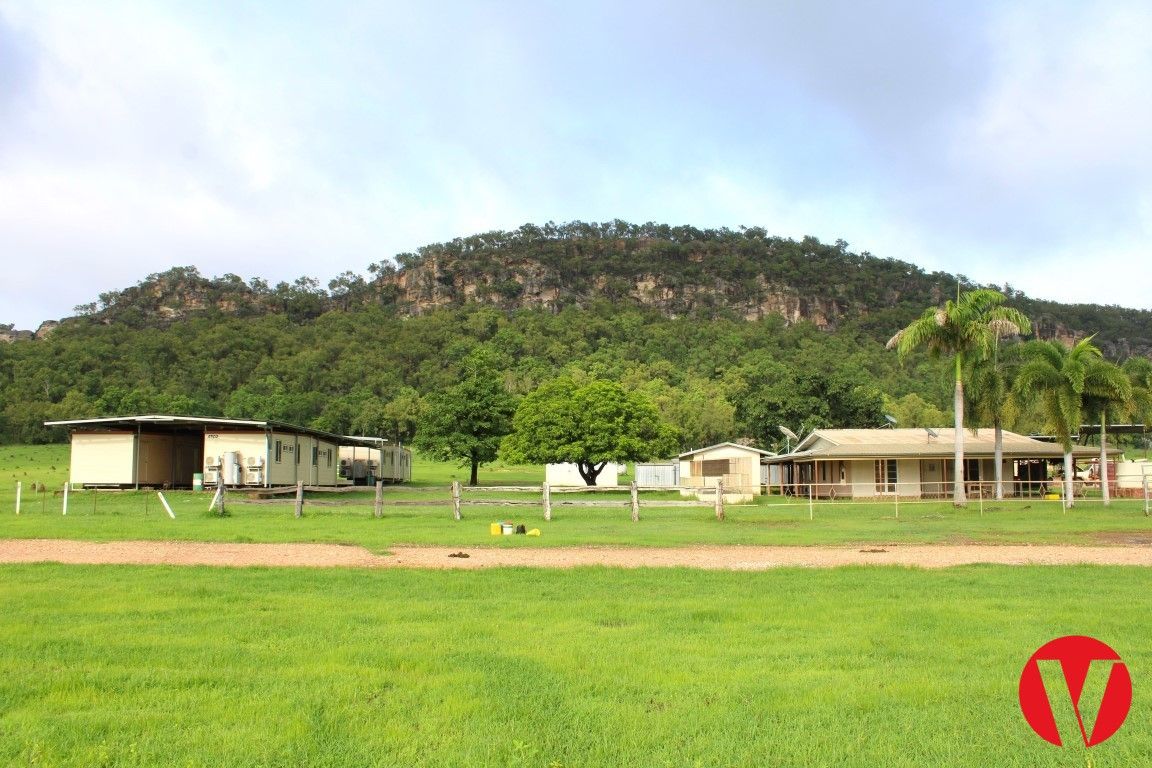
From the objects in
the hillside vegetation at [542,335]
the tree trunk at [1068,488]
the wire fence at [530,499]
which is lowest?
the wire fence at [530,499]

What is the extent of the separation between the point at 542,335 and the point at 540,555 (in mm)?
100431

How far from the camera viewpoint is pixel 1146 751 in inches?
203

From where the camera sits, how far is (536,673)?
6684 mm

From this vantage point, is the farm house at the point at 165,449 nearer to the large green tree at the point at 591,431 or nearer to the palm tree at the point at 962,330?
the large green tree at the point at 591,431

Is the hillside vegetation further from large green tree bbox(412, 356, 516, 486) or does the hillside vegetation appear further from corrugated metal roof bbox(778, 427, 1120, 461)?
large green tree bbox(412, 356, 516, 486)

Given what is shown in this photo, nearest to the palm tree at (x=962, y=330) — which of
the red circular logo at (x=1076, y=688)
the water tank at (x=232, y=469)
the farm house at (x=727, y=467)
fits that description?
the farm house at (x=727, y=467)

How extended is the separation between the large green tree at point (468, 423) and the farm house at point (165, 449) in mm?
12114

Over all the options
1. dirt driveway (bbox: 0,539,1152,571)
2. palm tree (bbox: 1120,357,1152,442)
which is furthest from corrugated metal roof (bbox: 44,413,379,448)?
palm tree (bbox: 1120,357,1152,442)

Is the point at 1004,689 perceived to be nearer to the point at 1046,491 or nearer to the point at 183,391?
the point at 1046,491

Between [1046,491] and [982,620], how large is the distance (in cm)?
3792

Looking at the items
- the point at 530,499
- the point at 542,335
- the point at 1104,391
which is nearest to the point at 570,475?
the point at 530,499

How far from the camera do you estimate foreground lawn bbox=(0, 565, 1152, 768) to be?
→ 513 cm

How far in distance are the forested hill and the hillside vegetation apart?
371 millimetres

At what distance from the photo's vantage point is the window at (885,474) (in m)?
43.4
